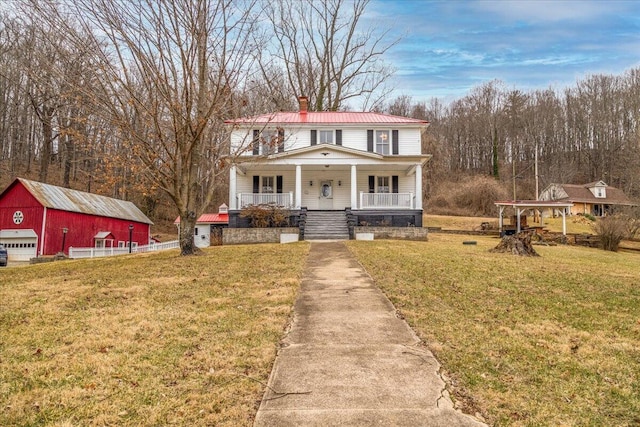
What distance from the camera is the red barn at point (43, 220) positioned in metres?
22.8

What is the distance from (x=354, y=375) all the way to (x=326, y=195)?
21.3 metres

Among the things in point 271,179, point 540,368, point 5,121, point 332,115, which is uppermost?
point 5,121

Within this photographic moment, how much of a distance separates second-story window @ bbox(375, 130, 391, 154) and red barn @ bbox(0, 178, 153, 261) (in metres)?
15.8

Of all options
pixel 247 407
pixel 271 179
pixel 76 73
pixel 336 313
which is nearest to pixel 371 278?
pixel 336 313

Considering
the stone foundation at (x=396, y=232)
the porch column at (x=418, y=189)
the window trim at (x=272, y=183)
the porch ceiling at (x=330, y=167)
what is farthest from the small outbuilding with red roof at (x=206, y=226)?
the porch column at (x=418, y=189)

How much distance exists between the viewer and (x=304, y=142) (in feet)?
80.3

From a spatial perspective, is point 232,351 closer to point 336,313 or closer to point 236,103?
point 336,313

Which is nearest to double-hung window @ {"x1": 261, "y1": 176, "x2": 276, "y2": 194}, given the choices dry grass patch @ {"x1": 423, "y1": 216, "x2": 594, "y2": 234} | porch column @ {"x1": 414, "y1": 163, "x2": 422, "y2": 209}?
porch column @ {"x1": 414, "y1": 163, "x2": 422, "y2": 209}

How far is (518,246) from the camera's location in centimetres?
1519

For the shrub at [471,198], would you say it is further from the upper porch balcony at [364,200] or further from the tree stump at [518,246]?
the tree stump at [518,246]

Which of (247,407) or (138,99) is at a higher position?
(138,99)

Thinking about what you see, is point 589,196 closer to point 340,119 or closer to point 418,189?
point 418,189

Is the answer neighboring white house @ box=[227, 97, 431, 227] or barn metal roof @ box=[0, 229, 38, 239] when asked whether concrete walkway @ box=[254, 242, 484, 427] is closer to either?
neighboring white house @ box=[227, 97, 431, 227]

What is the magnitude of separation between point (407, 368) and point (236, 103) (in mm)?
11681
